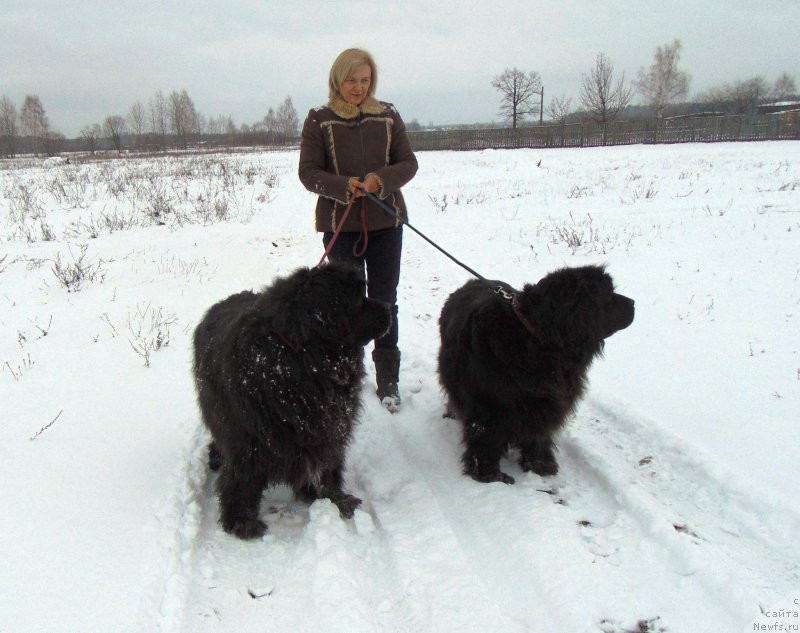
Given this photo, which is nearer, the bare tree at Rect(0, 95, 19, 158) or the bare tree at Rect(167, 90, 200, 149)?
the bare tree at Rect(0, 95, 19, 158)

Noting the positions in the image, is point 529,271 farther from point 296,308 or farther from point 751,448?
point 296,308

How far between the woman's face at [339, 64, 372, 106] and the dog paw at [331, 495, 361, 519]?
8.81ft

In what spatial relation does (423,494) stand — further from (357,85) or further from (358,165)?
(357,85)

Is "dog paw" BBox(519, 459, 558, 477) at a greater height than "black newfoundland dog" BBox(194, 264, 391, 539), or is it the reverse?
"black newfoundland dog" BBox(194, 264, 391, 539)

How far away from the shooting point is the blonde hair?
10.8 ft

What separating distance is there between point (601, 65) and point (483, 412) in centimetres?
4995

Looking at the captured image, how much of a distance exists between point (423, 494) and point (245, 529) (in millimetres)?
1041

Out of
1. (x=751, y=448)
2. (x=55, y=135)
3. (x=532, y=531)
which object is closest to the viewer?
(x=532, y=531)

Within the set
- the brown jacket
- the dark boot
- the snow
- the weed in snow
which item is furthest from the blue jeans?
the weed in snow

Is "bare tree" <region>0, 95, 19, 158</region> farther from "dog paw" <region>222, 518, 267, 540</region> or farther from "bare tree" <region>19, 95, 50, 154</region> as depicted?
"dog paw" <region>222, 518, 267, 540</region>

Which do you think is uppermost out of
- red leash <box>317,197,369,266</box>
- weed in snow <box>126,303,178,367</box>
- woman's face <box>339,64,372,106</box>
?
woman's face <box>339,64,372,106</box>

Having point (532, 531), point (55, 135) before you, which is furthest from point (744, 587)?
point (55, 135)

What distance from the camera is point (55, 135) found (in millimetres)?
64812

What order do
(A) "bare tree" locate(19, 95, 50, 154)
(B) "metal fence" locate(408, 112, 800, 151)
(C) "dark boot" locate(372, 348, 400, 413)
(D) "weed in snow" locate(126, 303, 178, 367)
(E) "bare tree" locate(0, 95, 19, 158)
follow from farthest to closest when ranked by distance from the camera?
1. (A) "bare tree" locate(19, 95, 50, 154)
2. (E) "bare tree" locate(0, 95, 19, 158)
3. (B) "metal fence" locate(408, 112, 800, 151)
4. (D) "weed in snow" locate(126, 303, 178, 367)
5. (C) "dark boot" locate(372, 348, 400, 413)
